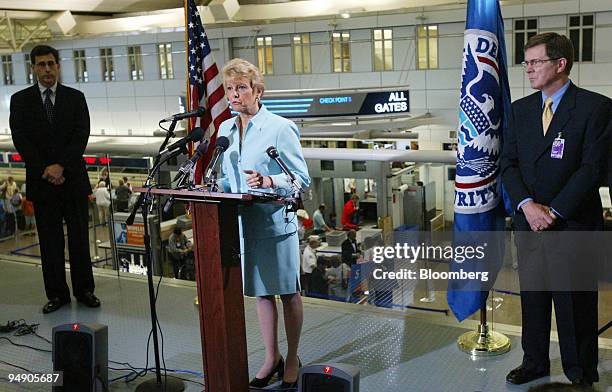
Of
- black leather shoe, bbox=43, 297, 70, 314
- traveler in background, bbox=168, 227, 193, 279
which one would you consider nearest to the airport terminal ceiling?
traveler in background, bbox=168, 227, 193, 279

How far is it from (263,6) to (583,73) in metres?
9.64

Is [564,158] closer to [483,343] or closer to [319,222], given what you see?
[483,343]

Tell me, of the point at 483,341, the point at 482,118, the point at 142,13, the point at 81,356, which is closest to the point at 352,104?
the point at 142,13

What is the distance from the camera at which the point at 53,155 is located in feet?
15.0

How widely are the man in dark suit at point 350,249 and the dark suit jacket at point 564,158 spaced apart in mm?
1444

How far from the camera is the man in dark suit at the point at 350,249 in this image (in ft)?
14.9

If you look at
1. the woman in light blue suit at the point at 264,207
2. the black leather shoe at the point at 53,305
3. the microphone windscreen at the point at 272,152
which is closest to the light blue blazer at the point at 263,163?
the woman in light blue suit at the point at 264,207

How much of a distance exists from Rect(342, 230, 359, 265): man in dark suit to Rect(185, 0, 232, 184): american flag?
103cm

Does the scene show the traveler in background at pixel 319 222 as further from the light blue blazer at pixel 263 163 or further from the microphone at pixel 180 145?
the microphone at pixel 180 145

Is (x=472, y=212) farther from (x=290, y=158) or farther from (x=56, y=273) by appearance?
(x=56, y=273)

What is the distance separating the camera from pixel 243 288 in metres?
3.23

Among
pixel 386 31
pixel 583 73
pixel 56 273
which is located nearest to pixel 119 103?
pixel 386 31

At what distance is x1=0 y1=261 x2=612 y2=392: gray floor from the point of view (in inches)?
137

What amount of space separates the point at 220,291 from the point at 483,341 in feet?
5.02
